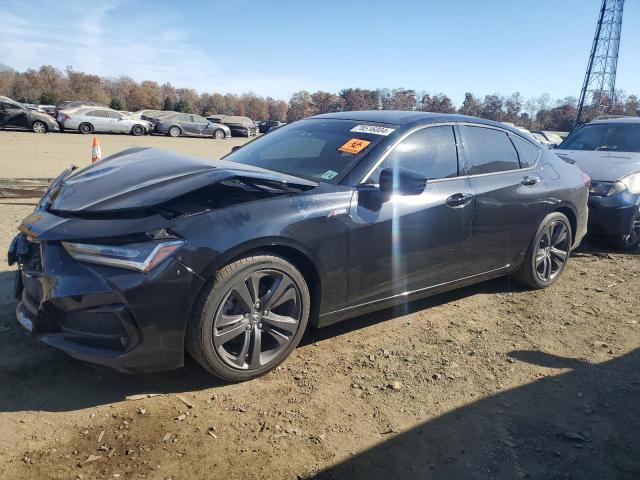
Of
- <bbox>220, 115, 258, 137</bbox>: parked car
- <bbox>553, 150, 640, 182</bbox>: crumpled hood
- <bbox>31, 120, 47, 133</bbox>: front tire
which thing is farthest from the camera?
<bbox>220, 115, 258, 137</bbox>: parked car

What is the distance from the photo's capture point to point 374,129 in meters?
4.04

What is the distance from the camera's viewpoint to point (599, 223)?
258 inches

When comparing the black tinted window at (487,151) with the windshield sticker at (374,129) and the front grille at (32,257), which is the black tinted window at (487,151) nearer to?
the windshield sticker at (374,129)

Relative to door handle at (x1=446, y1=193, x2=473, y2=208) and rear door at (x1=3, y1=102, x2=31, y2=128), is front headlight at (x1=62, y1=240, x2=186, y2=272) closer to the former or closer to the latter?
door handle at (x1=446, y1=193, x2=473, y2=208)

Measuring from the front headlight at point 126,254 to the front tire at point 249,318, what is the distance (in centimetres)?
35

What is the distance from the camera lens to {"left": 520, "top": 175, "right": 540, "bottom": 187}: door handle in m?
4.71

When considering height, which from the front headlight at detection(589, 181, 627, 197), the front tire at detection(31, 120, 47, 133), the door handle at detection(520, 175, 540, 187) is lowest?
the front headlight at detection(589, 181, 627, 197)

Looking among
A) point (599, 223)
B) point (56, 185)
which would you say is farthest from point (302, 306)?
point (599, 223)

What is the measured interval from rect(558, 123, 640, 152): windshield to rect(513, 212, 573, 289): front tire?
301 cm

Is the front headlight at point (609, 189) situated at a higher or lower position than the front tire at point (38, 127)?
lower

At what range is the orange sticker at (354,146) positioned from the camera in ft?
12.6

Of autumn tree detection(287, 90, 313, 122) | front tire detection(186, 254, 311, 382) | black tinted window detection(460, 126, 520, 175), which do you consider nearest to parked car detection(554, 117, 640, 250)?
black tinted window detection(460, 126, 520, 175)

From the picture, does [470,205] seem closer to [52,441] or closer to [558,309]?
[558,309]

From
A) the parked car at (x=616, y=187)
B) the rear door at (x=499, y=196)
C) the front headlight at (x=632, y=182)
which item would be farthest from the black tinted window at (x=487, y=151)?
the front headlight at (x=632, y=182)
